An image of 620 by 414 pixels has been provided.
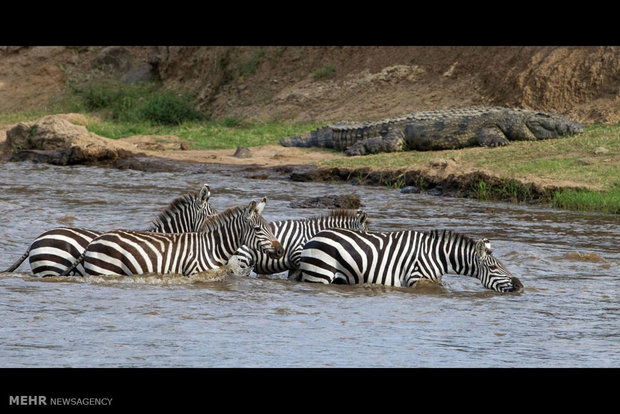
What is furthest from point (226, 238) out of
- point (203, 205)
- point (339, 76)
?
point (339, 76)

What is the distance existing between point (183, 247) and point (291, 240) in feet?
4.55

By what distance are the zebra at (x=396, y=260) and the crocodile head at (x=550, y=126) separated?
1093 centimetres

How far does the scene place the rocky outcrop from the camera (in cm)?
2248

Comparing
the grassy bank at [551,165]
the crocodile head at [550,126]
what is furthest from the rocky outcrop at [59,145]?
the crocodile head at [550,126]

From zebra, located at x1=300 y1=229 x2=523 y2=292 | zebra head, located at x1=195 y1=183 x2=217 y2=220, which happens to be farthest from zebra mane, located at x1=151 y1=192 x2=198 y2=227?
zebra, located at x1=300 y1=229 x2=523 y2=292

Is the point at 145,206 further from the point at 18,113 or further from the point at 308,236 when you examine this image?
the point at 18,113

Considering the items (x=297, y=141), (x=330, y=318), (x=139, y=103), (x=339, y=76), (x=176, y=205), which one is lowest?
(x=330, y=318)

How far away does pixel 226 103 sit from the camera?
3091cm

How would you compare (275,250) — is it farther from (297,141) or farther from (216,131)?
(216,131)

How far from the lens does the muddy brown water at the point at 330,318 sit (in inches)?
288

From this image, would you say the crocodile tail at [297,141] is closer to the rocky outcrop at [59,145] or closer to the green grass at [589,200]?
the rocky outcrop at [59,145]

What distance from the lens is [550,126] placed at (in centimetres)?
2014

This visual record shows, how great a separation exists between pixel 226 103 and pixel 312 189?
13.3 meters
